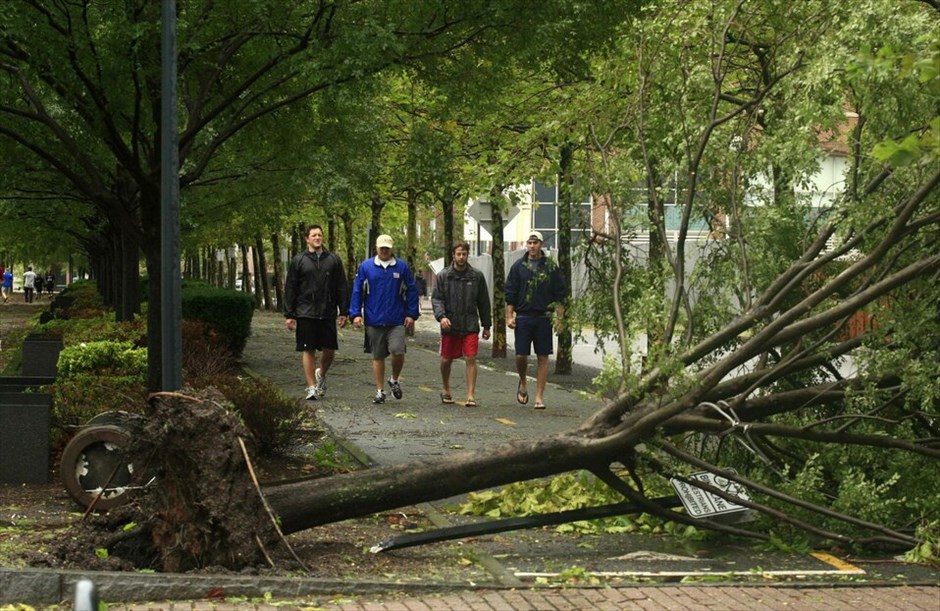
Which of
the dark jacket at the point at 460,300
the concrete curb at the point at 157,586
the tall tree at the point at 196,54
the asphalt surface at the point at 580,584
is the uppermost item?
the tall tree at the point at 196,54

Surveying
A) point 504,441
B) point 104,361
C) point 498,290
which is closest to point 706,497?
point 504,441

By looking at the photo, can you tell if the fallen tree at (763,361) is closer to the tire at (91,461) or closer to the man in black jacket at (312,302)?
the tire at (91,461)

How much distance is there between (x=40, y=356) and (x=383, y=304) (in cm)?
468

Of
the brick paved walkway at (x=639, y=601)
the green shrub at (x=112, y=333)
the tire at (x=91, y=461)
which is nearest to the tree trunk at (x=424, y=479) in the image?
the brick paved walkway at (x=639, y=601)

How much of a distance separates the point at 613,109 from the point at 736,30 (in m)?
1.38

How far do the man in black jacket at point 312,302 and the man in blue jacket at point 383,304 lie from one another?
0.29 meters

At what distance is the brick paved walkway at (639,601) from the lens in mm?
6668

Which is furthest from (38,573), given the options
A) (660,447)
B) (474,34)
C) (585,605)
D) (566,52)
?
(566,52)

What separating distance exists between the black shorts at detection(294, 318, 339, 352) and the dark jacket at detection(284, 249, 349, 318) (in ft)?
0.31

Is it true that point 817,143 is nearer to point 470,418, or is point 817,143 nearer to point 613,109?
point 613,109

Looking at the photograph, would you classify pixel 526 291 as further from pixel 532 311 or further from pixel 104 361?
pixel 104 361

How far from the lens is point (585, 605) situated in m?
6.77

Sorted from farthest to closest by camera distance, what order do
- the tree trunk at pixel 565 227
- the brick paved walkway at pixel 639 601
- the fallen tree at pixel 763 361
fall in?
the tree trunk at pixel 565 227 → the fallen tree at pixel 763 361 → the brick paved walkway at pixel 639 601

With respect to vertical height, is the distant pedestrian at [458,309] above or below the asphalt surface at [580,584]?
above
